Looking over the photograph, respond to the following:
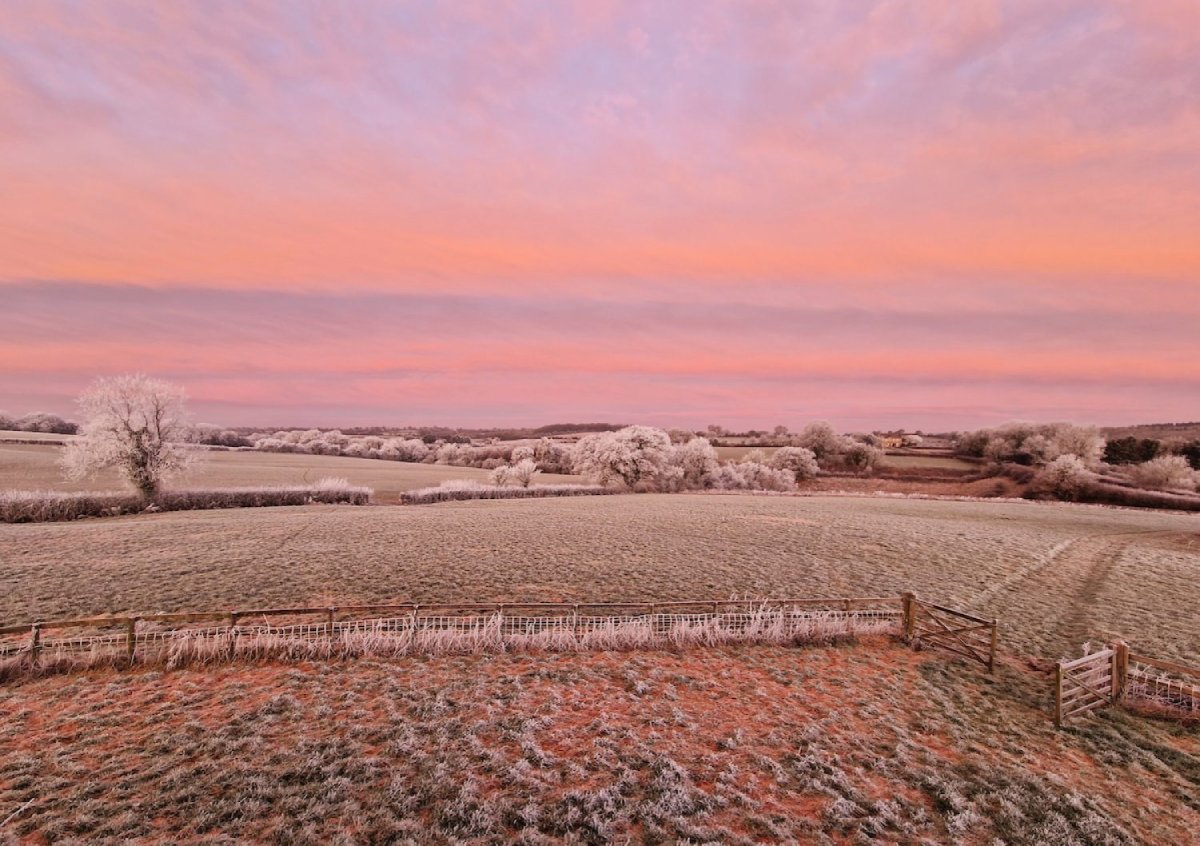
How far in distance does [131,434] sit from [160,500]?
19.4 feet

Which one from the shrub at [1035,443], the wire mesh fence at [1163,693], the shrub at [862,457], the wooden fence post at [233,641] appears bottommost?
the wire mesh fence at [1163,693]

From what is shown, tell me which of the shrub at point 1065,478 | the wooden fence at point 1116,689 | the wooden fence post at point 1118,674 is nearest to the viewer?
the wooden fence at point 1116,689

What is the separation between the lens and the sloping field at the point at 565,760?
7348 mm

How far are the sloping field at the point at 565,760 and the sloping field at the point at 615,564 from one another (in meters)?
6.85

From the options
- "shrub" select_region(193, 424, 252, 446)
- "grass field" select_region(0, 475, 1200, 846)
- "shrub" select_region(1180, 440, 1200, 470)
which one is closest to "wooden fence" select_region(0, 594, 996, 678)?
"grass field" select_region(0, 475, 1200, 846)

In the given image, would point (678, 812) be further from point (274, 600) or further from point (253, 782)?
point (274, 600)

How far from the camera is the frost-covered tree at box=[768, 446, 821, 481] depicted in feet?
Answer: 283

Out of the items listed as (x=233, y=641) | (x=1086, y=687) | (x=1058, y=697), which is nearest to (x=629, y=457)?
(x=233, y=641)

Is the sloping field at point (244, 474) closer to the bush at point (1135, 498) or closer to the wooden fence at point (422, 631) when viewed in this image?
the wooden fence at point (422, 631)

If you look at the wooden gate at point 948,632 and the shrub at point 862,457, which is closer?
the wooden gate at point 948,632

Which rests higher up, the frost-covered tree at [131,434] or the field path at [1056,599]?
the frost-covered tree at [131,434]

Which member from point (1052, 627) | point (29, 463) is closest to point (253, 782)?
point (1052, 627)

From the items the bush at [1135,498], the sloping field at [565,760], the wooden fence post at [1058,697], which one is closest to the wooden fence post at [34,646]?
the sloping field at [565,760]

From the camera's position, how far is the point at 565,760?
8969mm
